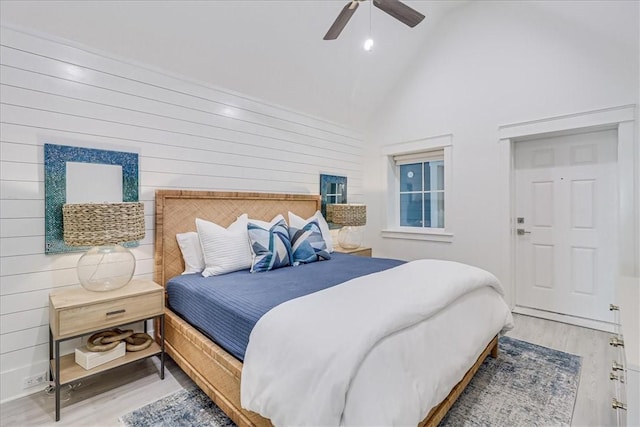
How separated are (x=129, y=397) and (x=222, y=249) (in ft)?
3.81

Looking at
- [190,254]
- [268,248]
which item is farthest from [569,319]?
[190,254]

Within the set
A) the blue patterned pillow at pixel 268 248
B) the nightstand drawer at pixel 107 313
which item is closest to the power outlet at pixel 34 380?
the nightstand drawer at pixel 107 313

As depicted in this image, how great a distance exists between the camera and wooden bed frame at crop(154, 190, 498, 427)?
5.57 ft

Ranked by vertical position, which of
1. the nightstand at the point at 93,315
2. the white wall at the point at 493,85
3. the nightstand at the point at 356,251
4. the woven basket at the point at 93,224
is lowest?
the nightstand at the point at 93,315

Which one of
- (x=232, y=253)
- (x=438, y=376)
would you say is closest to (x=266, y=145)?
(x=232, y=253)

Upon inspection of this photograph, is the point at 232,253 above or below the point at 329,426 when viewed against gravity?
Answer: above

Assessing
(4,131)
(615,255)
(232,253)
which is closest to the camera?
(4,131)

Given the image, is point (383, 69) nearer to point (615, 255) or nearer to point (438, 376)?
point (615, 255)

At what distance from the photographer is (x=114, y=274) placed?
2.15 m

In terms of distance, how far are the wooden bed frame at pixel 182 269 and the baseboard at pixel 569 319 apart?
1433mm

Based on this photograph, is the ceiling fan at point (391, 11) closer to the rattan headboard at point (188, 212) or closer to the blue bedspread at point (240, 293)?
the rattan headboard at point (188, 212)

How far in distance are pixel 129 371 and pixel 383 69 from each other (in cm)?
429

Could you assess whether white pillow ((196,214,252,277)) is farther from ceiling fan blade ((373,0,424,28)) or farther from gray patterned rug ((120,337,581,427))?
ceiling fan blade ((373,0,424,28))

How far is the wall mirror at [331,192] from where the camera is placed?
435cm
